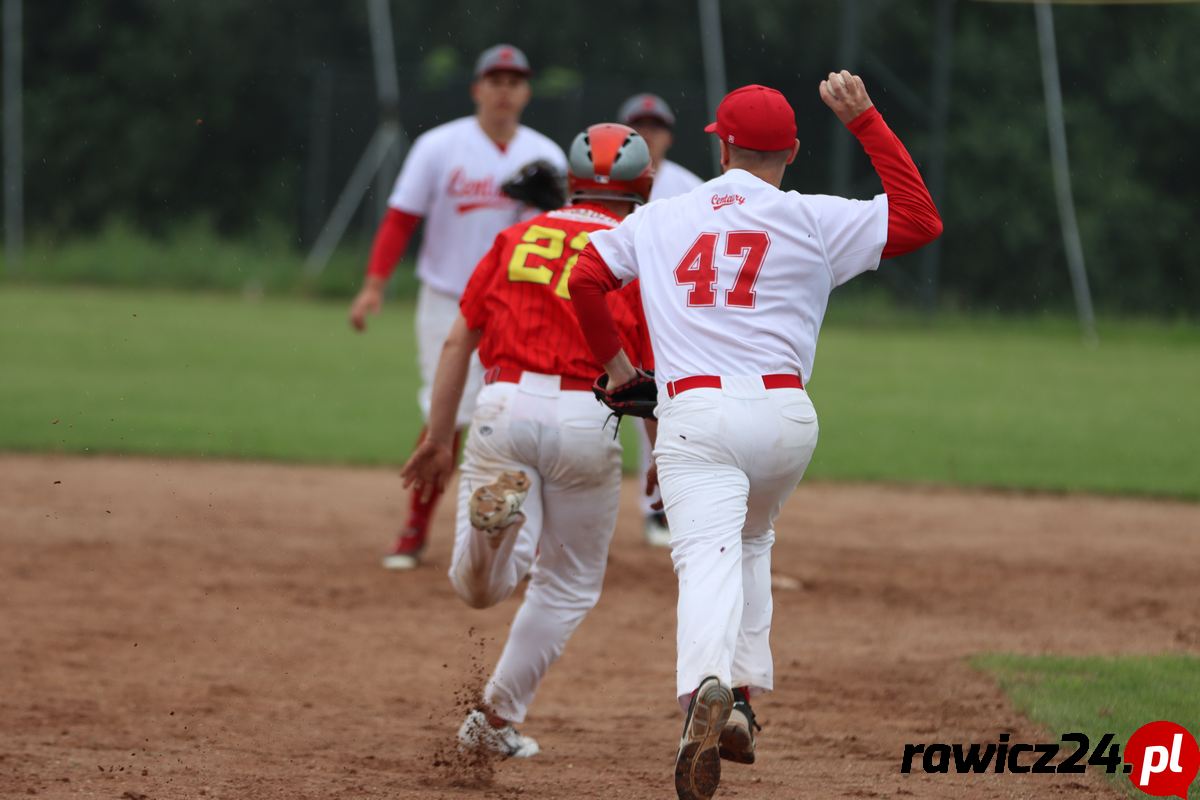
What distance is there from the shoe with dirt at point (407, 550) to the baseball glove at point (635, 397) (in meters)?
3.64

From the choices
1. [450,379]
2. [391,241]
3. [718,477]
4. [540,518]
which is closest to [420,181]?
[391,241]

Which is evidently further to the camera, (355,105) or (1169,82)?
(1169,82)

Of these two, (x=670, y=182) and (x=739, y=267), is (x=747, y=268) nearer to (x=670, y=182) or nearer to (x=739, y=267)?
(x=739, y=267)

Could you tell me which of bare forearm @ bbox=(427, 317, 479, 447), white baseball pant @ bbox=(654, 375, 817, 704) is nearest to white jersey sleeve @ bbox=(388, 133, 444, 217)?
bare forearm @ bbox=(427, 317, 479, 447)

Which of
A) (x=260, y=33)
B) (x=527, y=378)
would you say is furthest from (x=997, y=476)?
(x=260, y=33)

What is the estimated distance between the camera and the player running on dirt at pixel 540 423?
15.6 feet

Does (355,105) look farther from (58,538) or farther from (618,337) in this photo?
→ (618,337)

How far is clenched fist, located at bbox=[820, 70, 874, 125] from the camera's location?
4.28m

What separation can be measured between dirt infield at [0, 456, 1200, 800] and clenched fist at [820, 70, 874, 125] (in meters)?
1.89

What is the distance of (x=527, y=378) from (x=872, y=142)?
1.28m

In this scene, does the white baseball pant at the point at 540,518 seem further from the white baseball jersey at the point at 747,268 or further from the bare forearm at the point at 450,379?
the white baseball jersey at the point at 747,268

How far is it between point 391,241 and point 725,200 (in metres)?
4.30

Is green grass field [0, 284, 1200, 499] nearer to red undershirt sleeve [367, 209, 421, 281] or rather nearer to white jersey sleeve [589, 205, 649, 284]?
red undershirt sleeve [367, 209, 421, 281]

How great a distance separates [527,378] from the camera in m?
4.82
